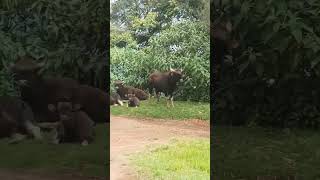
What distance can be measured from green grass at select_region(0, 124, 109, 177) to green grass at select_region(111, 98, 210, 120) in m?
0.26

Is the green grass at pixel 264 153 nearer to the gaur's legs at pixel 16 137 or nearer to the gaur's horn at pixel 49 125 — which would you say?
the gaur's horn at pixel 49 125

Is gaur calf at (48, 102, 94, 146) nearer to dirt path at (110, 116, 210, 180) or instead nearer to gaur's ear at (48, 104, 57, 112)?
gaur's ear at (48, 104, 57, 112)

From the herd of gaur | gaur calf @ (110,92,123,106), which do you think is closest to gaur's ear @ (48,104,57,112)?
the herd of gaur

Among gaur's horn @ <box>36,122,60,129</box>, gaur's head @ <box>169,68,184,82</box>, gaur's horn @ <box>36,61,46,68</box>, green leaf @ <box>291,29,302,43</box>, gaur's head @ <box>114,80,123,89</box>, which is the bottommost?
gaur's horn @ <box>36,122,60,129</box>

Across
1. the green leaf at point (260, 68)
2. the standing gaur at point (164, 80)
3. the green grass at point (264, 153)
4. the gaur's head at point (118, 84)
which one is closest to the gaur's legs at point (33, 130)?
the gaur's head at point (118, 84)

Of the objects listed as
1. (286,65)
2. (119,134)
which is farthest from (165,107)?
(286,65)

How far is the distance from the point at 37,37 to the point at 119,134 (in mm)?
1196

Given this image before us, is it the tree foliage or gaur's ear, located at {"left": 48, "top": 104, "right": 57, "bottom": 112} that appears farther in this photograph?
gaur's ear, located at {"left": 48, "top": 104, "right": 57, "bottom": 112}

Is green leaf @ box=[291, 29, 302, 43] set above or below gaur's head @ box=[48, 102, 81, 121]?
above

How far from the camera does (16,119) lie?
5027mm

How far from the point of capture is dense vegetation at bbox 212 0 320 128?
4.19 m

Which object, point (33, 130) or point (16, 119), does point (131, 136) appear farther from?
point (16, 119)

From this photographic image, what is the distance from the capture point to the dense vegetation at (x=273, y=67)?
4191 millimetres

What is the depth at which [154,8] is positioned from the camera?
15.1 feet
